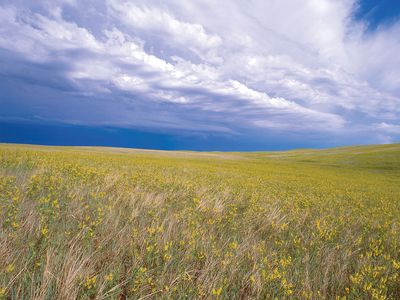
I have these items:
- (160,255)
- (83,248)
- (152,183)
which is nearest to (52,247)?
(83,248)

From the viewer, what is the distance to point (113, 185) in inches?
358

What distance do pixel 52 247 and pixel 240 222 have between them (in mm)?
4622

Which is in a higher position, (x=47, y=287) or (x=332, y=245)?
(x=47, y=287)

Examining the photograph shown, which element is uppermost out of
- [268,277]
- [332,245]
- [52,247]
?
[52,247]

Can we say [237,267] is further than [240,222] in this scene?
No

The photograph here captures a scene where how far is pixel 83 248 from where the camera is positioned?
385cm

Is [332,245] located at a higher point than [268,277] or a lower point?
lower

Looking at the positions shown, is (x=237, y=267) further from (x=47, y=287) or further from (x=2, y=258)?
(x=2, y=258)

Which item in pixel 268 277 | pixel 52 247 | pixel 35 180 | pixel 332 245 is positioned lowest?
pixel 332 245

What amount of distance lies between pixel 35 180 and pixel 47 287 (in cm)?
476

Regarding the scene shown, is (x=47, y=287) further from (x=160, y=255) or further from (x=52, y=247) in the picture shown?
(x=160, y=255)

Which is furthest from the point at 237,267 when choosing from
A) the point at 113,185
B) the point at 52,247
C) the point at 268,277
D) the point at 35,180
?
the point at 113,185

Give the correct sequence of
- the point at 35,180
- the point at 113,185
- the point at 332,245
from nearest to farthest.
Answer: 1. the point at 332,245
2. the point at 35,180
3. the point at 113,185

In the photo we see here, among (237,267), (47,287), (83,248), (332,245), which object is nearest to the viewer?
(47,287)
